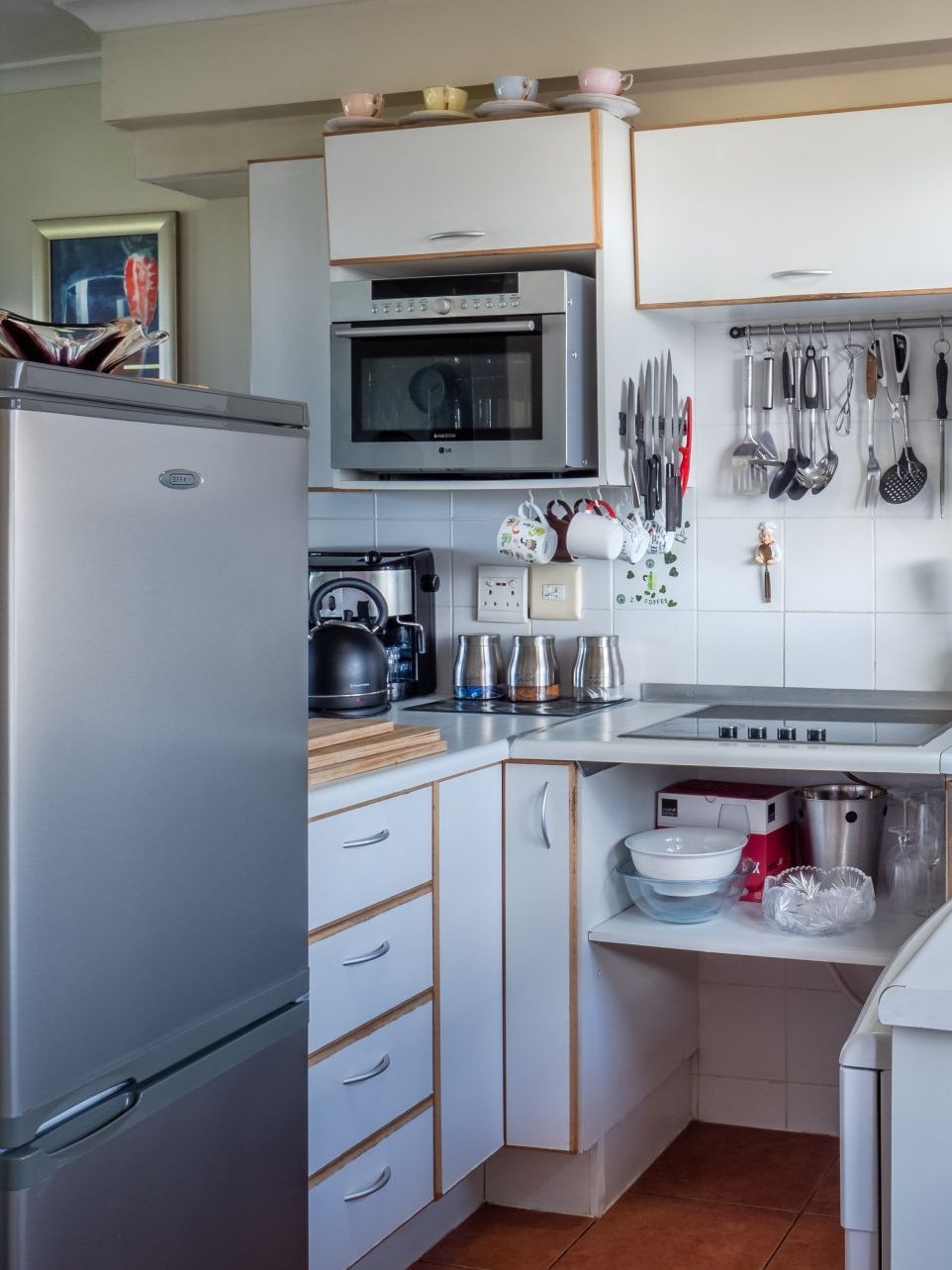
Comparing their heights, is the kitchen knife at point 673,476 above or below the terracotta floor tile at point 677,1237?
above

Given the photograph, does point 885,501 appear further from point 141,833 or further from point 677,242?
point 141,833

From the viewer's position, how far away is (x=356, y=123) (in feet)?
9.78

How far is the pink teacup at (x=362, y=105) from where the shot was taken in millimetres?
2988

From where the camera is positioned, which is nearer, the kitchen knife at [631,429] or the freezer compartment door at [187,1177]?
the freezer compartment door at [187,1177]

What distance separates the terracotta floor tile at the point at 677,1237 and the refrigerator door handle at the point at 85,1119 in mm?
1344

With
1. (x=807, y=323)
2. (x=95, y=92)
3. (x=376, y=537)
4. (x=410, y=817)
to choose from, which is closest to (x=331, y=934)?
(x=410, y=817)

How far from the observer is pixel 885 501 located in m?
3.08

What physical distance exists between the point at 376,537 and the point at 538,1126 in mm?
1395

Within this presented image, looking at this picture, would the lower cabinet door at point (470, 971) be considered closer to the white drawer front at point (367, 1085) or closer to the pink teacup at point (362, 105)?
the white drawer front at point (367, 1085)

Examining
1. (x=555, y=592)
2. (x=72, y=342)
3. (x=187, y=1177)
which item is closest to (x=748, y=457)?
(x=555, y=592)

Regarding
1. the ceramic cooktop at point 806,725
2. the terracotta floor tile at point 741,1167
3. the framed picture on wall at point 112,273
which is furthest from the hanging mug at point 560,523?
the terracotta floor tile at point 741,1167

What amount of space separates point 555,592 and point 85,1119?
2020 mm

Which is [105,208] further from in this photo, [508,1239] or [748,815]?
[508,1239]

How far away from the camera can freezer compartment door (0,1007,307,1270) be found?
142cm
